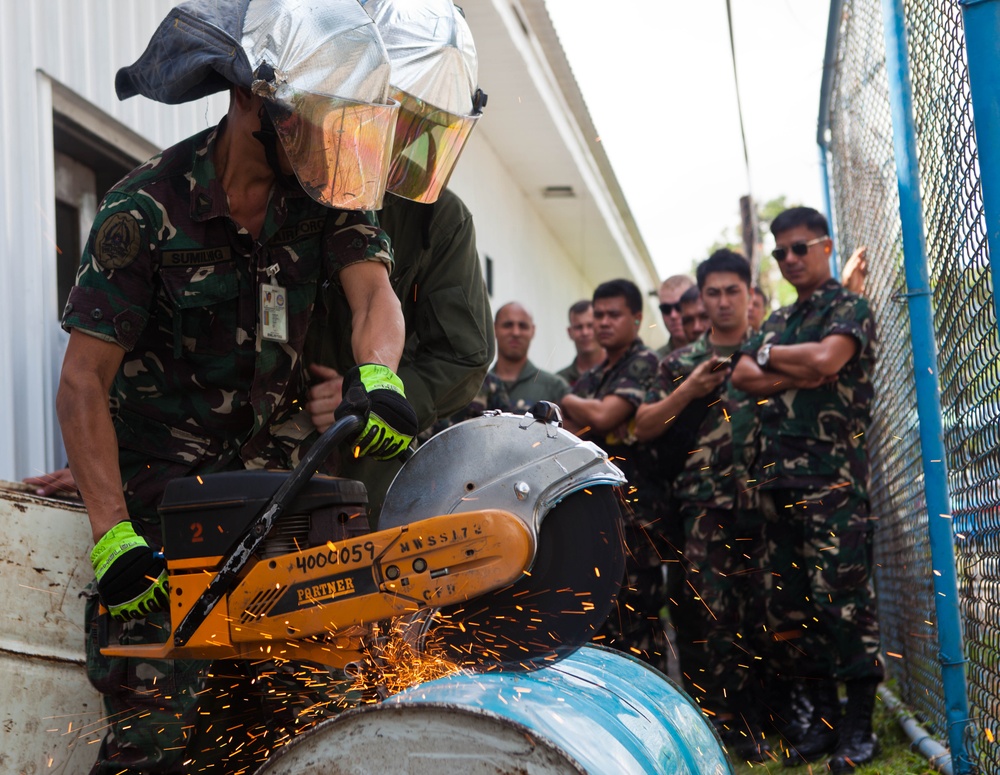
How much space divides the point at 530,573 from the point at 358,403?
567 millimetres

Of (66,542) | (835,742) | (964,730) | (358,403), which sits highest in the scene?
(358,403)

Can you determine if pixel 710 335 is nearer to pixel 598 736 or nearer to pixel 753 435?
pixel 753 435

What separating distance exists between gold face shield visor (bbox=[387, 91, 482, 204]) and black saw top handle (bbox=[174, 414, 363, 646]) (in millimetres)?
→ 998

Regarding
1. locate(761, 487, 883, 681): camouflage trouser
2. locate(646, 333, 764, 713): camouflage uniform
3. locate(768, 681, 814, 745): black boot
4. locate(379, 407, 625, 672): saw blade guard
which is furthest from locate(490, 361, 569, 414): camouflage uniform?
locate(379, 407, 625, 672): saw blade guard

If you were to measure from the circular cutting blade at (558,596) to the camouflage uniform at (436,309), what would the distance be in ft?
3.79

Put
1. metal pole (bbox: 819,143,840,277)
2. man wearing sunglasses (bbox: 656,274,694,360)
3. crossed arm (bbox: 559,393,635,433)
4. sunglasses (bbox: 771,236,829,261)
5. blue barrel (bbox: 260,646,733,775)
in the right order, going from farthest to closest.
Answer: man wearing sunglasses (bbox: 656,274,694,360)
metal pole (bbox: 819,143,840,277)
crossed arm (bbox: 559,393,635,433)
sunglasses (bbox: 771,236,829,261)
blue barrel (bbox: 260,646,733,775)

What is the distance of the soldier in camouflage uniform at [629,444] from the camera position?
18.7ft

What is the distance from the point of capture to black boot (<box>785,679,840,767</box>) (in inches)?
187

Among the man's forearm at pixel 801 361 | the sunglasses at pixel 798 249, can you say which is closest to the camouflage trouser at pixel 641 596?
the man's forearm at pixel 801 361

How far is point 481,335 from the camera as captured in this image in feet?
13.3

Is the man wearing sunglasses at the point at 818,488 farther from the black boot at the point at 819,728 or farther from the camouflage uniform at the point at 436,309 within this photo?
the camouflage uniform at the point at 436,309

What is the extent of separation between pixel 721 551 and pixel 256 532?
3.38m

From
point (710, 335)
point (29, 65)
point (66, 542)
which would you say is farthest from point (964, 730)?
point (29, 65)

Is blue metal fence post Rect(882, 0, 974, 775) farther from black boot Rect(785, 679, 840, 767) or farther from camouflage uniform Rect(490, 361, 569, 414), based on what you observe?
camouflage uniform Rect(490, 361, 569, 414)
